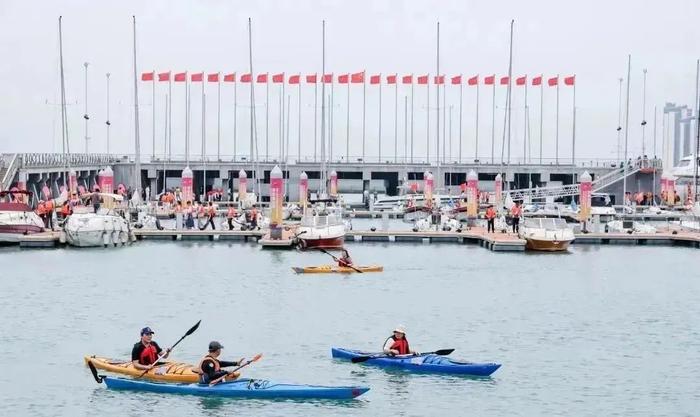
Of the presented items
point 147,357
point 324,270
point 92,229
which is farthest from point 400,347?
point 92,229

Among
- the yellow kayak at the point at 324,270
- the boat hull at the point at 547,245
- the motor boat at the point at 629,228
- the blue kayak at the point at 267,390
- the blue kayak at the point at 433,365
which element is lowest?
the blue kayak at the point at 267,390

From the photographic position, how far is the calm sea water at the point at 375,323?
129 feet

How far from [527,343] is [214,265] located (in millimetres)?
31188

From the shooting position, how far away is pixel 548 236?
83.2 metres

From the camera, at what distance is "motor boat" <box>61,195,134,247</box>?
8369 cm

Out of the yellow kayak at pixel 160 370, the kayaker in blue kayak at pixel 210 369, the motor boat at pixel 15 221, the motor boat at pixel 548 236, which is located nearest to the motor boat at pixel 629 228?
the motor boat at pixel 548 236

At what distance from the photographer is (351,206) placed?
148m

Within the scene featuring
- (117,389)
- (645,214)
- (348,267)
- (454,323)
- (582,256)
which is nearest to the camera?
(117,389)

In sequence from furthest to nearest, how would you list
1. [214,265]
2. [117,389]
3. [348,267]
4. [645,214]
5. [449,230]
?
[645,214], [449,230], [214,265], [348,267], [117,389]

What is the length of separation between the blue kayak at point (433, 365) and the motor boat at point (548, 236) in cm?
4123

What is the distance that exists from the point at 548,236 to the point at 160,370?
153 ft

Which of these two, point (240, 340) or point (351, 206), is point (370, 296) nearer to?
point (240, 340)

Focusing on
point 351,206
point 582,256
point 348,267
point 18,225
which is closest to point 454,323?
point 348,267

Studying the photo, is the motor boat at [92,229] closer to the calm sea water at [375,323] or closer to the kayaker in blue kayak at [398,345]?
the calm sea water at [375,323]
